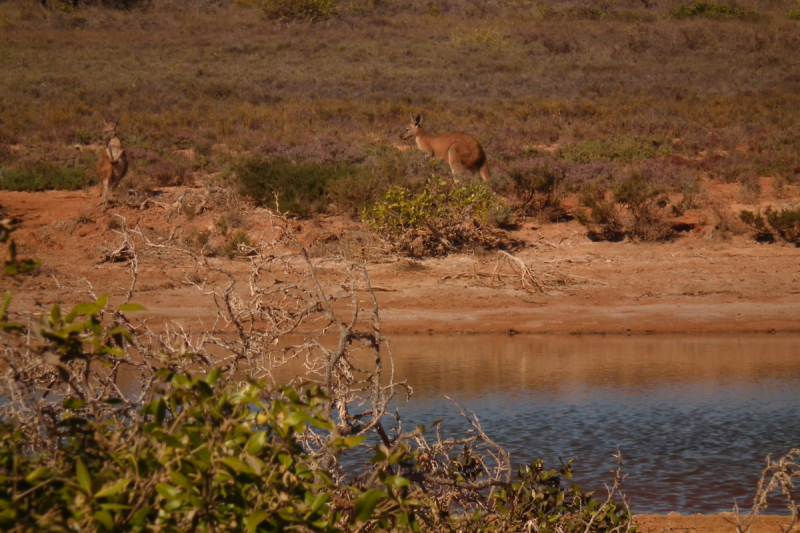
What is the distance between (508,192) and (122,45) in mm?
26962

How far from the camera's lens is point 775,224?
13.2 meters

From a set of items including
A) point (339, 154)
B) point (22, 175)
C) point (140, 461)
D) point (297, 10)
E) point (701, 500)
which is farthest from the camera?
point (297, 10)

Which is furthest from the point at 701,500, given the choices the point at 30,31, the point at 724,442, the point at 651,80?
the point at 30,31

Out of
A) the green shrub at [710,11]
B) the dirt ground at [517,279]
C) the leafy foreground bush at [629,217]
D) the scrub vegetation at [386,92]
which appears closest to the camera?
the dirt ground at [517,279]

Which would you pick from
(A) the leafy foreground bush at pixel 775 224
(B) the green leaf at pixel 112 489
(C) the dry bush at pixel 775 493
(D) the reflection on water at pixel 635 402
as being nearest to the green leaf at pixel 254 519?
(B) the green leaf at pixel 112 489

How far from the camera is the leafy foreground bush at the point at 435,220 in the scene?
488 inches

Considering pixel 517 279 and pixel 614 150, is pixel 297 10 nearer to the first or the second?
pixel 614 150

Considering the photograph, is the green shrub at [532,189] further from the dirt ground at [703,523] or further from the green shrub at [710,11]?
the green shrub at [710,11]

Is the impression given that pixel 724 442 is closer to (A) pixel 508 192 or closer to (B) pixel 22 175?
(A) pixel 508 192

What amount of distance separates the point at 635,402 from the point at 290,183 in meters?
8.40

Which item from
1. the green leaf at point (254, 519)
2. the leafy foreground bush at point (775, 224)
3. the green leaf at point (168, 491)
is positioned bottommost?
the leafy foreground bush at point (775, 224)

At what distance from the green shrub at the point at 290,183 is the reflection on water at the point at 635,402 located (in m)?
4.60

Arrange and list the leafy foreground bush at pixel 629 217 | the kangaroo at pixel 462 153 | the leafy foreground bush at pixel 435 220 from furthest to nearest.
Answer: the kangaroo at pixel 462 153, the leafy foreground bush at pixel 629 217, the leafy foreground bush at pixel 435 220

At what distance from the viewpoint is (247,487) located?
209 cm
